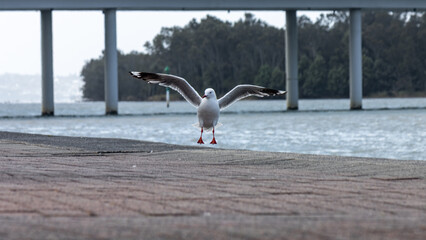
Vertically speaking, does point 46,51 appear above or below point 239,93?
above

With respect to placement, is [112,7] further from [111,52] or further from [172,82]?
[172,82]

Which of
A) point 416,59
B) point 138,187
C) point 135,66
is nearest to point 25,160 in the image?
point 138,187

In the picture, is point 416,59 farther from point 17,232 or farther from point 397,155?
point 17,232

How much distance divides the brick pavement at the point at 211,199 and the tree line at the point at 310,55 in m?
122

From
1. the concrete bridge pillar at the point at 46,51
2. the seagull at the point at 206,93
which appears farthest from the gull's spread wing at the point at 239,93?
the concrete bridge pillar at the point at 46,51

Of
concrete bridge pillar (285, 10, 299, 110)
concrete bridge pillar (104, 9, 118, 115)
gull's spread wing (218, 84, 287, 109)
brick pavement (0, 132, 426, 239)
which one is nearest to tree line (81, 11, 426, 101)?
concrete bridge pillar (285, 10, 299, 110)

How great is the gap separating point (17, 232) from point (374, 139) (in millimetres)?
25809

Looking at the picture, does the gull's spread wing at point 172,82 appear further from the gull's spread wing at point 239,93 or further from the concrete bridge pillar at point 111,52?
the concrete bridge pillar at point 111,52

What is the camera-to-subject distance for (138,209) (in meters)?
6.45

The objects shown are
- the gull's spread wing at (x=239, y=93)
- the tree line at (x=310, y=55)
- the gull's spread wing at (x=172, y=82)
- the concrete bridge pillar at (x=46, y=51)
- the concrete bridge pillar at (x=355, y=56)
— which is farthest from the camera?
the tree line at (x=310, y=55)

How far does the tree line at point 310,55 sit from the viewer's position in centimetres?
13512

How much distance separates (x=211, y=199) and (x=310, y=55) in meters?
139

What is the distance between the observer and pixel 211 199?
7082 millimetres

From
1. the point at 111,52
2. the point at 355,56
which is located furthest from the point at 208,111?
the point at 355,56
